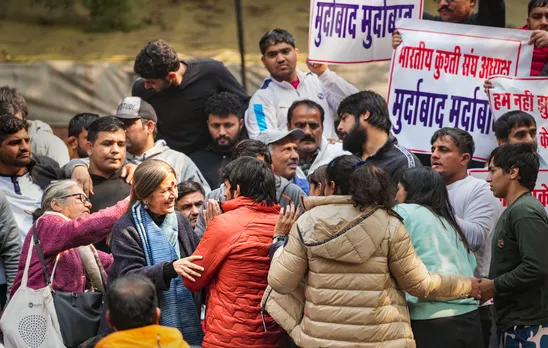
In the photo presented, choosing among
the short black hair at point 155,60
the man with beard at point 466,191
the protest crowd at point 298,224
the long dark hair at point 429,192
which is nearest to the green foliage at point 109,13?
the protest crowd at point 298,224

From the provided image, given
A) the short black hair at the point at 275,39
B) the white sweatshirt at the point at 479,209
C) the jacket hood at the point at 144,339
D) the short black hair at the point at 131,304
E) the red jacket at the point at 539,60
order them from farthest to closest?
the short black hair at the point at 275,39, the red jacket at the point at 539,60, the white sweatshirt at the point at 479,209, the short black hair at the point at 131,304, the jacket hood at the point at 144,339

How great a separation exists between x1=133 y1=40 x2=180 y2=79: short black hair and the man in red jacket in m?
2.84

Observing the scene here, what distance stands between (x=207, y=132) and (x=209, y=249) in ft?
10.7

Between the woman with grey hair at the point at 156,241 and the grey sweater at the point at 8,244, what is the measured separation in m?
1.50

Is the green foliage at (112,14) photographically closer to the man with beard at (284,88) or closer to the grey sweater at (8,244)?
the man with beard at (284,88)

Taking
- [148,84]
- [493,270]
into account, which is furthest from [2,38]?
[493,270]

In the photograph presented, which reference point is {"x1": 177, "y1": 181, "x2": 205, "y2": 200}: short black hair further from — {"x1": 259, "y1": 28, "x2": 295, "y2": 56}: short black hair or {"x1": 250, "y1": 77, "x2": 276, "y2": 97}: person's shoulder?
{"x1": 259, "y1": 28, "x2": 295, "y2": 56}: short black hair

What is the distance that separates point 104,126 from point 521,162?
3054 mm

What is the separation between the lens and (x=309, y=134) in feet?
29.7

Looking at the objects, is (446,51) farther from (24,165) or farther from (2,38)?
(2,38)

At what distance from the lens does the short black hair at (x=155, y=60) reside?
9047 millimetres

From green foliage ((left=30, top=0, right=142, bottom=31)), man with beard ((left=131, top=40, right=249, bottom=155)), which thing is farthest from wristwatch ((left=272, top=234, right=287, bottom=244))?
green foliage ((left=30, top=0, right=142, bottom=31))

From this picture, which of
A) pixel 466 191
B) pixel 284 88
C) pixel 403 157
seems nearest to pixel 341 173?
pixel 403 157

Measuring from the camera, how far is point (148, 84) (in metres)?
9.25
